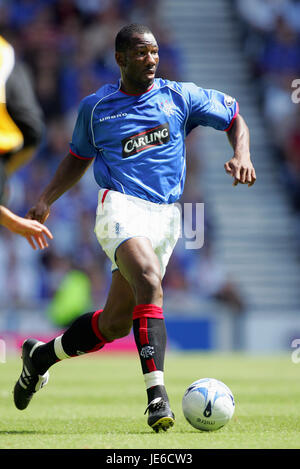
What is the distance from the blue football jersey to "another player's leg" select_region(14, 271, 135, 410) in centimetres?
61

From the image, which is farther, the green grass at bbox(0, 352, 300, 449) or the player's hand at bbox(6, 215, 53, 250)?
the green grass at bbox(0, 352, 300, 449)

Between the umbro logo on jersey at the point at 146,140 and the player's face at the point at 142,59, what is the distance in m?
0.31

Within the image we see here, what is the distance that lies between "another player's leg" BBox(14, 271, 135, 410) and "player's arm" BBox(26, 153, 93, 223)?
70 cm

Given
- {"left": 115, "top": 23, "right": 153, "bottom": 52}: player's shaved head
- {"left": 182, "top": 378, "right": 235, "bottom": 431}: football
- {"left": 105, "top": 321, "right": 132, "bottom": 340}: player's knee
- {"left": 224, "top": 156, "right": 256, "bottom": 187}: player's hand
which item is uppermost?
{"left": 115, "top": 23, "right": 153, "bottom": 52}: player's shaved head

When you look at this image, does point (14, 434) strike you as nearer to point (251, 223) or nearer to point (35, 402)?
point (35, 402)

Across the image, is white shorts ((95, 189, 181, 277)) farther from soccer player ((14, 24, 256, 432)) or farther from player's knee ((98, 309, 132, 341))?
player's knee ((98, 309, 132, 341))

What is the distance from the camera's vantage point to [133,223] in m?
5.55

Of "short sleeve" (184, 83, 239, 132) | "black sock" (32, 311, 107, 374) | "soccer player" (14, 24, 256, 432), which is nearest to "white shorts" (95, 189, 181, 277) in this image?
"soccer player" (14, 24, 256, 432)

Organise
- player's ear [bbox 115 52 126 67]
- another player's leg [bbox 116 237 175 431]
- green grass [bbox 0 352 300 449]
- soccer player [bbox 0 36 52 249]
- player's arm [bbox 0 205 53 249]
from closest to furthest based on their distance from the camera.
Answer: soccer player [bbox 0 36 52 249] → player's arm [bbox 0 205 53 249] → green grass [bbox 0 352 300 449] → another player's leg [bbox 116 237 175 431] → player's ear [bbox 115 52 126 67]

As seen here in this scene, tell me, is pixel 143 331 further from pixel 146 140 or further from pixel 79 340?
pixel 146 140

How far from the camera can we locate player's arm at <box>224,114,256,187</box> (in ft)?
18.0

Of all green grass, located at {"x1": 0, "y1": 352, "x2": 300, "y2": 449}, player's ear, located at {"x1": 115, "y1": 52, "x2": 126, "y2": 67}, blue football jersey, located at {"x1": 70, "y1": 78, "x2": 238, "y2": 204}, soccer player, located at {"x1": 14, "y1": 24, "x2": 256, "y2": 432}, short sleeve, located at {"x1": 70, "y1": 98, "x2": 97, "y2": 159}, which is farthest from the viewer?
short sleeve, located at {"x1": 70, "y1": 98, "x2": 97, "y2": 159}

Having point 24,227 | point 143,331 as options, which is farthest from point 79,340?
point 24,227

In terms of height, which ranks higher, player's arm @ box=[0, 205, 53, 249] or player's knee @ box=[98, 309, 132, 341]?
player's knee @ box=[98, 309, 132, 341]
